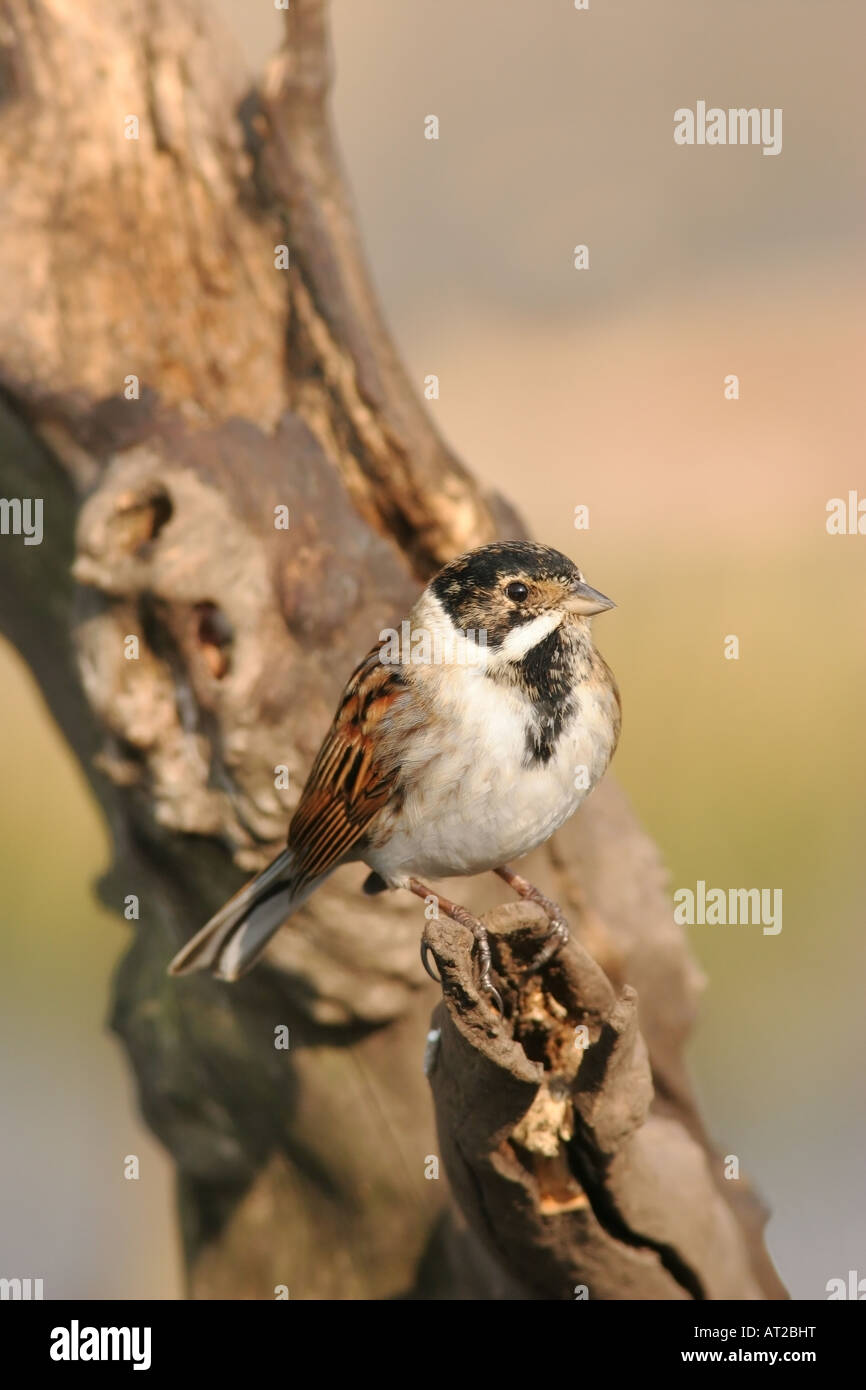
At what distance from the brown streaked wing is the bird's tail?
341 mm

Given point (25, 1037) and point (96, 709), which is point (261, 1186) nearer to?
point (96, 709)

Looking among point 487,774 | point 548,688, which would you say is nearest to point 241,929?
point 487,774

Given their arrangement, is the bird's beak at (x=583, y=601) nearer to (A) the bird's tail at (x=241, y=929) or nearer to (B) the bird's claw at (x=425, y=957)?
(B) the bird's claw at (x=425, y=957)

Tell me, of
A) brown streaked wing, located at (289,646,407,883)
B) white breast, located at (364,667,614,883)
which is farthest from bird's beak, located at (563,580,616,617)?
brown streaked wing, located at (289,646,407,883)

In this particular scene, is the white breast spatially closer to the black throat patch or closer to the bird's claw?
the black throat patch

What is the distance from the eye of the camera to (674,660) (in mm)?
8789

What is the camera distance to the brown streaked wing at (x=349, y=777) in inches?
166

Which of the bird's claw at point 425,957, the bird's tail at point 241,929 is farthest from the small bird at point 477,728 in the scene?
the bird's tail at point 241,929

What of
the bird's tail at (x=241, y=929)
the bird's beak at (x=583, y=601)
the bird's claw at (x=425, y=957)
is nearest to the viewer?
the bird's claw at (x=425, y=957)

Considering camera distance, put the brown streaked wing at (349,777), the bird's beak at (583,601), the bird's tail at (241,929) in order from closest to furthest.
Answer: the bird's beak at (583,601), the brown streaked wing at (349,777), the bird's tail at (241,929)

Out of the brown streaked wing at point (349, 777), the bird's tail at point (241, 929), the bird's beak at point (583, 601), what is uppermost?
the bird's beak at point (583, 601)

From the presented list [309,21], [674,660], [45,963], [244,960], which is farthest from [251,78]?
[45,963]

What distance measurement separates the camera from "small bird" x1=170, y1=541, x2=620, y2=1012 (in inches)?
155

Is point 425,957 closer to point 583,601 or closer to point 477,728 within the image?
point 477,728
